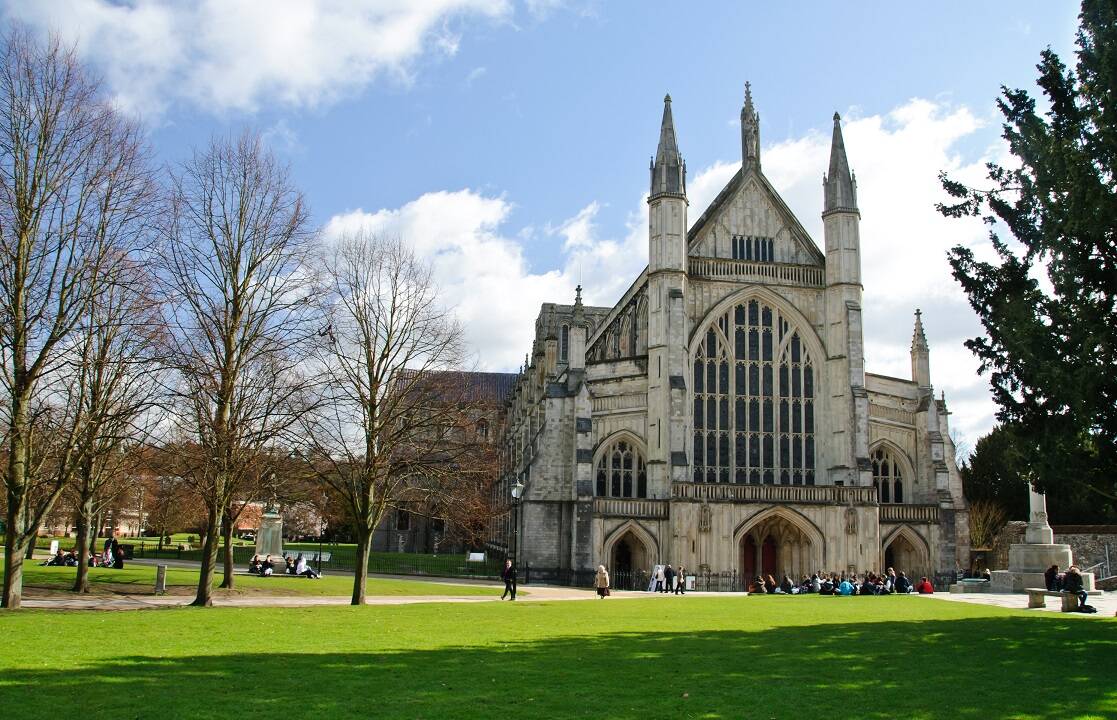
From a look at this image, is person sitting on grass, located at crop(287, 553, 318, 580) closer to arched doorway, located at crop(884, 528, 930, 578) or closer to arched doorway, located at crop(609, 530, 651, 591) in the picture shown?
arched doorway, located at crop(609, 530, 651, 591)

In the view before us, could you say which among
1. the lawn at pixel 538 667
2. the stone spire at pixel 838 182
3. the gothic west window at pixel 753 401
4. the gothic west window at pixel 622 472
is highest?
the stone spire at pixel 838 182

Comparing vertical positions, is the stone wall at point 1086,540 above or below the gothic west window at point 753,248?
below

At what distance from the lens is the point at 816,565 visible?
134 feet

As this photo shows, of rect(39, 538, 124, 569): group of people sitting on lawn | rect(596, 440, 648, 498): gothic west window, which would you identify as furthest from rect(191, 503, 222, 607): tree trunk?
rect(596, 440, 648, 498): gothic west window

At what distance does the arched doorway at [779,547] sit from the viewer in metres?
40.9

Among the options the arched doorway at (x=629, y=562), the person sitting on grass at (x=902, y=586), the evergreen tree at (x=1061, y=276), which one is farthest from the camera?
the arched doorway at (x=629, y=562)

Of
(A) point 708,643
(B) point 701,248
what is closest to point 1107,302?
(A) point 708,643

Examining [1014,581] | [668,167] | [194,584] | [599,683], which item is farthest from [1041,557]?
[599,683]

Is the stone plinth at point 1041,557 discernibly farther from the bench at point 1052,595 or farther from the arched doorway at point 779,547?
the arched doorway at point 779,547

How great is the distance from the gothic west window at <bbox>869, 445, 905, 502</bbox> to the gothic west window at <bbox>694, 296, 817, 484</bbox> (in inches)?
137

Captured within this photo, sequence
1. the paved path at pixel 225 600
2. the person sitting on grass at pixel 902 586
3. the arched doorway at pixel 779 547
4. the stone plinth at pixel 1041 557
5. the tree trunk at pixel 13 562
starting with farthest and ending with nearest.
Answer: the arched doorway at pixel 779 547 → the person sitting on grass at pixel 902 586 → the stone plinth at pixel 1041 557 → the paved path at pixel 225 600 → the tree trunk at pixel 13 562

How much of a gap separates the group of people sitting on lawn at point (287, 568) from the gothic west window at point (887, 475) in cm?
2597

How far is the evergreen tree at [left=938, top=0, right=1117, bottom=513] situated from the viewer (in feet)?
46.5

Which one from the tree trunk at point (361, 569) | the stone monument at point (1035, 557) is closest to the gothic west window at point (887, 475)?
the stone monument at point (1035, 557)
